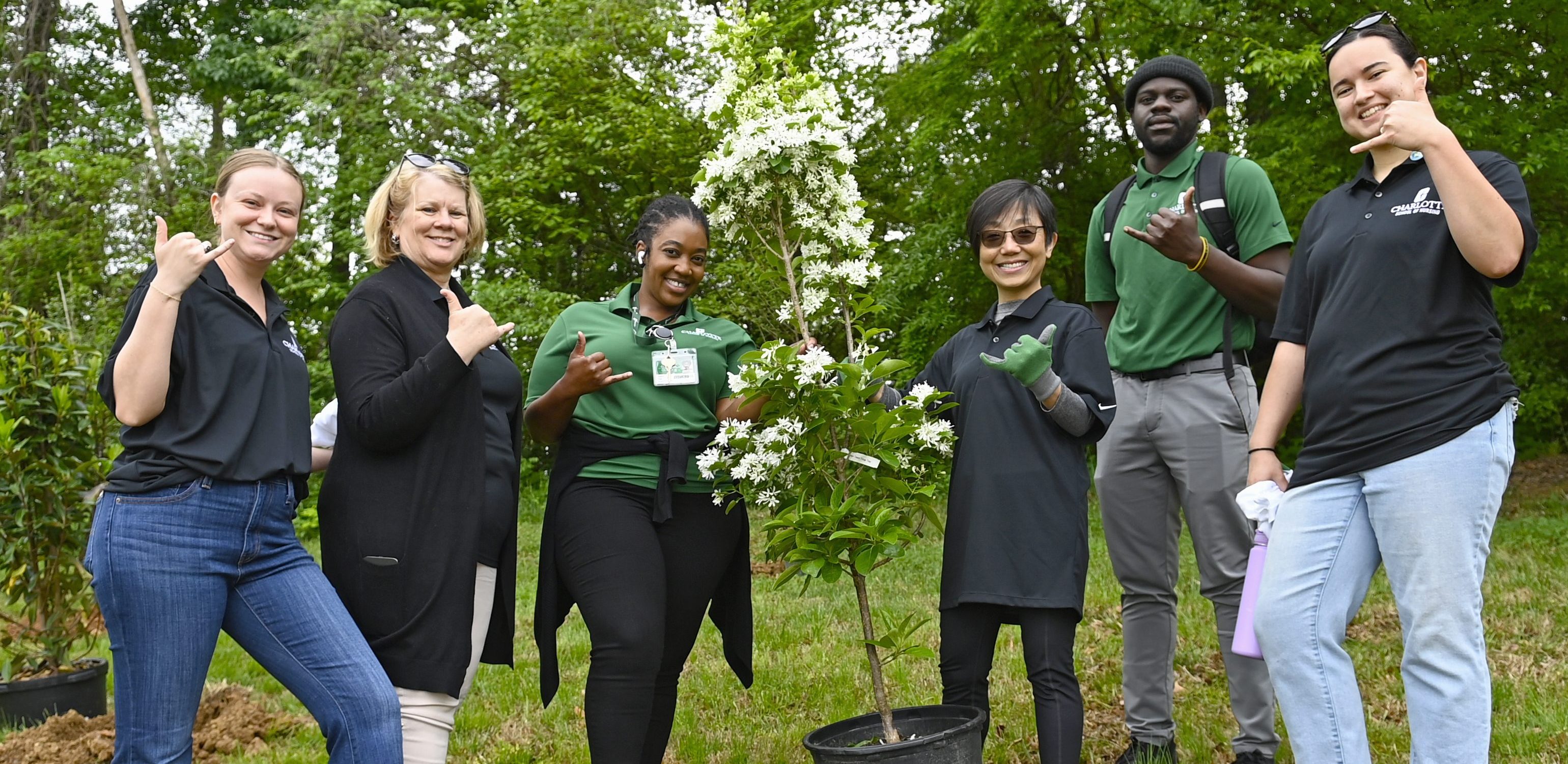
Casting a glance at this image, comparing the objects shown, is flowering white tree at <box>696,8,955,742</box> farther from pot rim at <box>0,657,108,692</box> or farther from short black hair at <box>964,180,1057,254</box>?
pot rim at <box>0,657,108,692</box>

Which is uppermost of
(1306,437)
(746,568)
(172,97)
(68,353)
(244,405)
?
(172,97)

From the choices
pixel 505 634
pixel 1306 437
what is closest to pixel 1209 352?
pixel 1306 437

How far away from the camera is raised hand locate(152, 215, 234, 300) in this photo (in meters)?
2.60

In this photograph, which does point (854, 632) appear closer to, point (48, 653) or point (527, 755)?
point (527, 755)

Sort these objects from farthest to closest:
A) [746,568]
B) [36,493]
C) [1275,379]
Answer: [36,493]
[746,568]
[1275,379]

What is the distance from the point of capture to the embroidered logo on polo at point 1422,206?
266 cm

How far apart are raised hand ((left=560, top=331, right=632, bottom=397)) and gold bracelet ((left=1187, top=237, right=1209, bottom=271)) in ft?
5.94

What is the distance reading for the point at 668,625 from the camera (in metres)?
3.56

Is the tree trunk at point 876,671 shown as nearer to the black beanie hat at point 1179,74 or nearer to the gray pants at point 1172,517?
the gray pants at point 1172,517

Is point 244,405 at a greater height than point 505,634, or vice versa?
point 244,405

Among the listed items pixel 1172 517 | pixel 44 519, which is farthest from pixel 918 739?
pixel 44 519

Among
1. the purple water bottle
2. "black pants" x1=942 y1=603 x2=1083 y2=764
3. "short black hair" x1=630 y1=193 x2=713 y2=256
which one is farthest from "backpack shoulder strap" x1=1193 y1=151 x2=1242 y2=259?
"short black hair" x1=630 y1=193 x2=713 y2=256

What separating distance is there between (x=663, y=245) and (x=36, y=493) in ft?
12.6

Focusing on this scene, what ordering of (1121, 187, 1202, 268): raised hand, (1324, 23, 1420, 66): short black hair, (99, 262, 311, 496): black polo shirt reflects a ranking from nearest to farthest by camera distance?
(99, 262, 311, 496): black polo shirt < (1324, 23, 1420, 66): short black hair < (1121, 187, 1202, 268): raised hand
